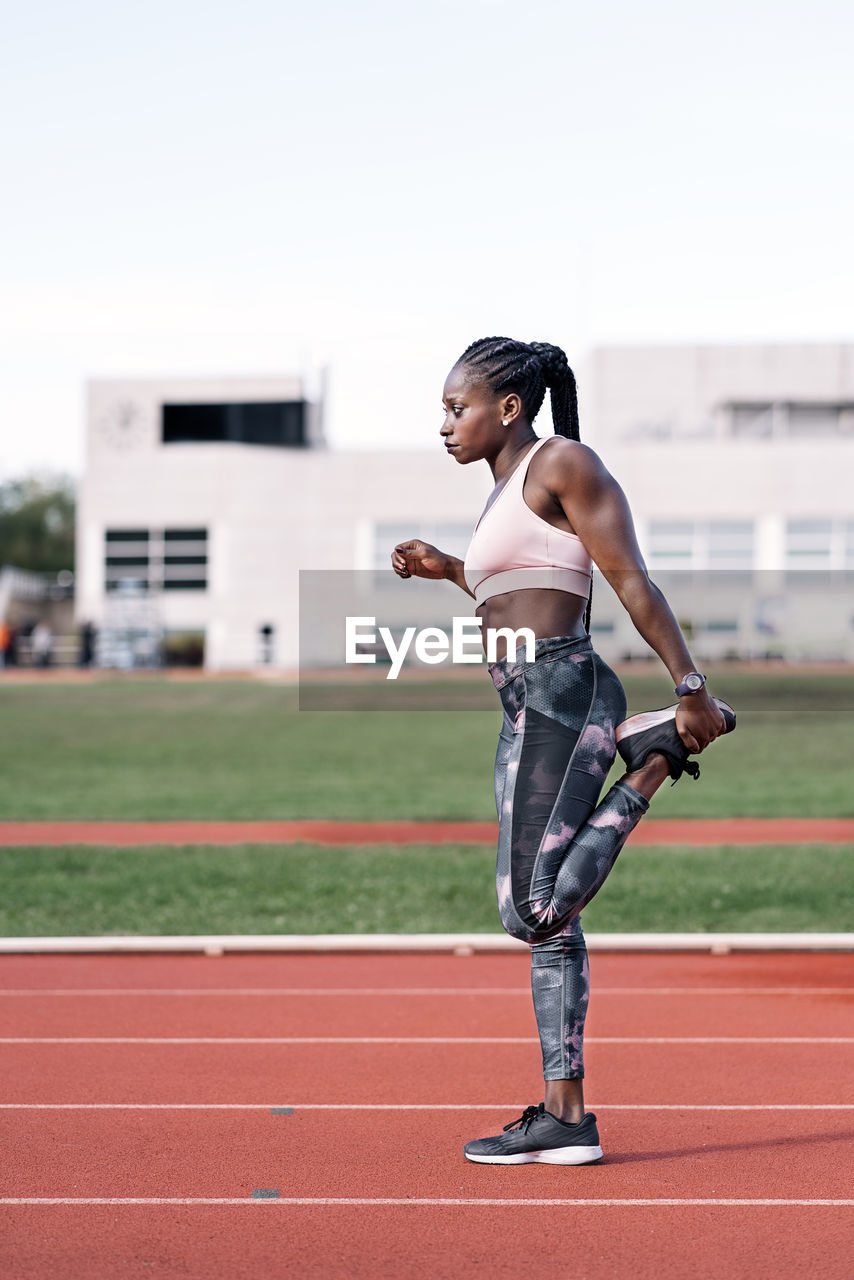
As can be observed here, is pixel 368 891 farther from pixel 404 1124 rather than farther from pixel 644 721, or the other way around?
pixel 644 721

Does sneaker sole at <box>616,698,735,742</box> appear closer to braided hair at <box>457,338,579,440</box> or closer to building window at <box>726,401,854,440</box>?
braided hair at <box>457,338,579,440</box>

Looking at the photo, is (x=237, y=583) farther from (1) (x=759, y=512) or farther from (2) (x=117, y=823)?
(2) (x=117, y=823)

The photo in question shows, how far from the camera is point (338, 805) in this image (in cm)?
1786

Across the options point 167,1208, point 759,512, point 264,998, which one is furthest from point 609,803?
A: point 759,512

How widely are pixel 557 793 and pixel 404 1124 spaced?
5.12 feet

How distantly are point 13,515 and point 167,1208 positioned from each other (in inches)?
4146

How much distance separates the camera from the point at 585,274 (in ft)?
232

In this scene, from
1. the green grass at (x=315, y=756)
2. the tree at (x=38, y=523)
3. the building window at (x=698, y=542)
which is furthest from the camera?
the tree at (x=38, y=523)

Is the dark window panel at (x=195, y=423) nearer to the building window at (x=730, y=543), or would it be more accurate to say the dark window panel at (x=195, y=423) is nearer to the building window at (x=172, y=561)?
the building window at (x=172, y=561)

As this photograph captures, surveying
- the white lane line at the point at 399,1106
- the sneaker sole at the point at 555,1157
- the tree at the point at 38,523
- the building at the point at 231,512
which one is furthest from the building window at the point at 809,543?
the tree at the point at 38,523

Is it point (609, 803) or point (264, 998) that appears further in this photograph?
point (264, 998)

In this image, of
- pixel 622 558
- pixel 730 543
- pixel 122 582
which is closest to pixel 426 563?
pixel 622 558

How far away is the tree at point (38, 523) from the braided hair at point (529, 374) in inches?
4027

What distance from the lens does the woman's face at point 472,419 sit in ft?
14.2
